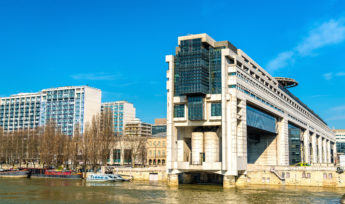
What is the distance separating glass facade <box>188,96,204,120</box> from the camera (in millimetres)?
98625

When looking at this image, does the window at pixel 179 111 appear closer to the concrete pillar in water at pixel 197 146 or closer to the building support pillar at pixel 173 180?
the concrete pillar in water at pixel 197 146

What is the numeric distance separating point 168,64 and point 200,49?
12406mm

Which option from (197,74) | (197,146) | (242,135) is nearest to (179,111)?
(197,146)

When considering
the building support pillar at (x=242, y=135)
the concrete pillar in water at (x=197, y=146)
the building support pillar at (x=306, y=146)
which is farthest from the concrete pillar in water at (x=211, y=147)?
the building support pillar at (x=306, y=146)

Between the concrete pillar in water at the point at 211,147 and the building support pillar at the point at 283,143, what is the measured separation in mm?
45562

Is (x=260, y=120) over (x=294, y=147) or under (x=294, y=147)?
over

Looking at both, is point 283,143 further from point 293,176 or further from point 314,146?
point 314,146

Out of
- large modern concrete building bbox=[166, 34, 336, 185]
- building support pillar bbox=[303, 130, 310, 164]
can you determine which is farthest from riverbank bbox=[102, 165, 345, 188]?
building support pillar bbox=[303, 130, 310, 164]

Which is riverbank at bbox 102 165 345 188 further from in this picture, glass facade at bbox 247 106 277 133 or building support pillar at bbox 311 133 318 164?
building support pillar at bbox 311 133 318 164

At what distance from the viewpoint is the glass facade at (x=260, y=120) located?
114375mm

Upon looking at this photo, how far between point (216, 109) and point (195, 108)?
554 centimetres

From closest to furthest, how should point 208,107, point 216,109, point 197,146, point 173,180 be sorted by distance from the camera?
point 216,109 < point 208,107 < point 173,180 < point 197,146

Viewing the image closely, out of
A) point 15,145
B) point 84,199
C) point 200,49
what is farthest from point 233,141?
point 15,145

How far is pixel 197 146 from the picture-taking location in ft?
335
